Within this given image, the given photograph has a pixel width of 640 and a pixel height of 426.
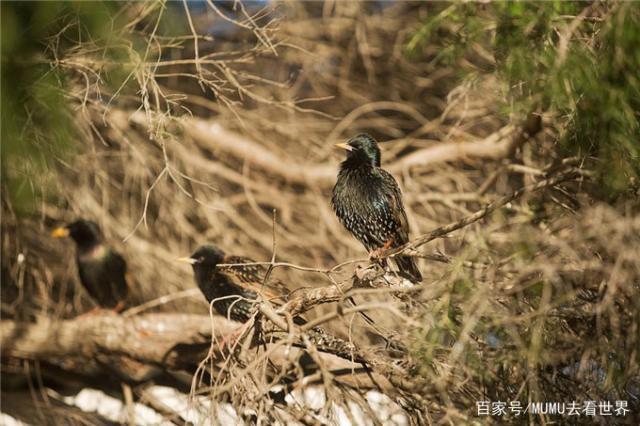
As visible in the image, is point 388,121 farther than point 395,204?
Yes

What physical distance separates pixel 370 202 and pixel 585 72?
6.39ft

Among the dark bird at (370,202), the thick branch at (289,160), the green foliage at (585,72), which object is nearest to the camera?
the green foliage at (585,72)

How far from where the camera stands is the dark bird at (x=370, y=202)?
5.10 m

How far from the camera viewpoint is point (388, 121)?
28.8 feet

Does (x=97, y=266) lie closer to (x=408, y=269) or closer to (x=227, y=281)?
(x=227, y=281)

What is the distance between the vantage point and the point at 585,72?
3430 mm

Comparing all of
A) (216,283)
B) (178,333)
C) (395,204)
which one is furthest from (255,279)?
(395,204)

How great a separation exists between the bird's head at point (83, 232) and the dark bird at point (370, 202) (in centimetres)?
242

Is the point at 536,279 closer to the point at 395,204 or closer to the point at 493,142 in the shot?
the point at 395,204

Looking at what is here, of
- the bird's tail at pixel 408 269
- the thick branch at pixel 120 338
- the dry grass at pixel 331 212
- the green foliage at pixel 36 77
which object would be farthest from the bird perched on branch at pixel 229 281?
the green foliage at pixel 36 77

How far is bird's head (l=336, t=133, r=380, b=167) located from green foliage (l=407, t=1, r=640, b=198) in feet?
3.72

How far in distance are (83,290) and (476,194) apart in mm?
3644

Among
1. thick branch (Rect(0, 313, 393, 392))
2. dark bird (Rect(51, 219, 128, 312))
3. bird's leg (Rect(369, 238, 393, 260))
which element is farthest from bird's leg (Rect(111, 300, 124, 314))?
bird's leg (Rect(369, 238, 393, 260))

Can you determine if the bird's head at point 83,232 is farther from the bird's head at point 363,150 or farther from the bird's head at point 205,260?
the bird's head at point 363,150
